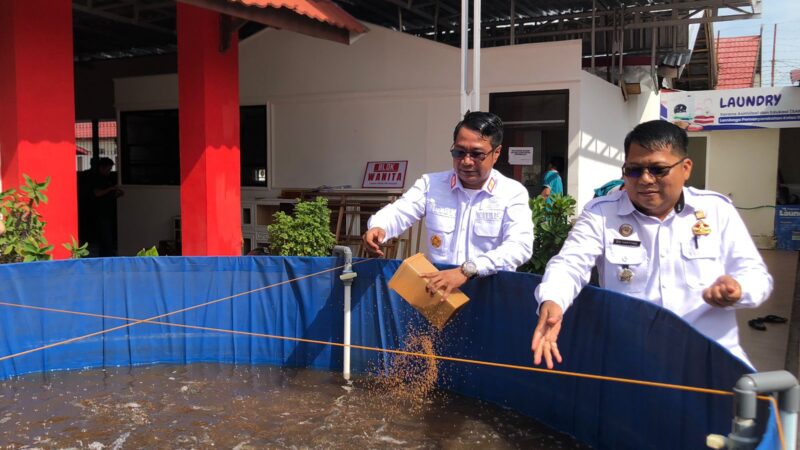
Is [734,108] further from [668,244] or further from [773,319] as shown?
[668,244]

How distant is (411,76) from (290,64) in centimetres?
210

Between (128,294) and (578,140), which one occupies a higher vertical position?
(578,140)

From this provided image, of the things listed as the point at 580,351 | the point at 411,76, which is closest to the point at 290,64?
the point at 411,76

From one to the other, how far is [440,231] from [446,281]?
0.63m

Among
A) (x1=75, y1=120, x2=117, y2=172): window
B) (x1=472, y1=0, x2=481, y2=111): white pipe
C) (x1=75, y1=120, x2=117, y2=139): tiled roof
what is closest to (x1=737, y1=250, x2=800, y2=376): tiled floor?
(x1=472, y1=0, x2=481, y2=111): white pipe

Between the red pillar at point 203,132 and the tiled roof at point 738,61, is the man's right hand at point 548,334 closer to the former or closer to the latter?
the red pillar at point 203,132

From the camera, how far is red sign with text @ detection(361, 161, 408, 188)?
9.48 meters

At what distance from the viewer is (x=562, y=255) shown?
271 centimetres

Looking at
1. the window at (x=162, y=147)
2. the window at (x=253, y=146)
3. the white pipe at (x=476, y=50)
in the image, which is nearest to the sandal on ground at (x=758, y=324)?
the white pipe at (x=476, y=50)

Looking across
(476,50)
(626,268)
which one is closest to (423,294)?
(626,268)

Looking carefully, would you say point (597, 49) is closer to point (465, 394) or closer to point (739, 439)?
point (465, 394)

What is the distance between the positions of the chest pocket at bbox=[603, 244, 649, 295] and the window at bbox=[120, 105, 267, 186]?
859cm

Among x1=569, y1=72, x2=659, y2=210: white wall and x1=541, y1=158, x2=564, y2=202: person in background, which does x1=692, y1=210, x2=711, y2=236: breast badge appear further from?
x1=569, y1=72, x2=659, y2=210: white wall

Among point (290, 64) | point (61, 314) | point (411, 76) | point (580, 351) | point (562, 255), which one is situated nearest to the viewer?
point (562, 255)
